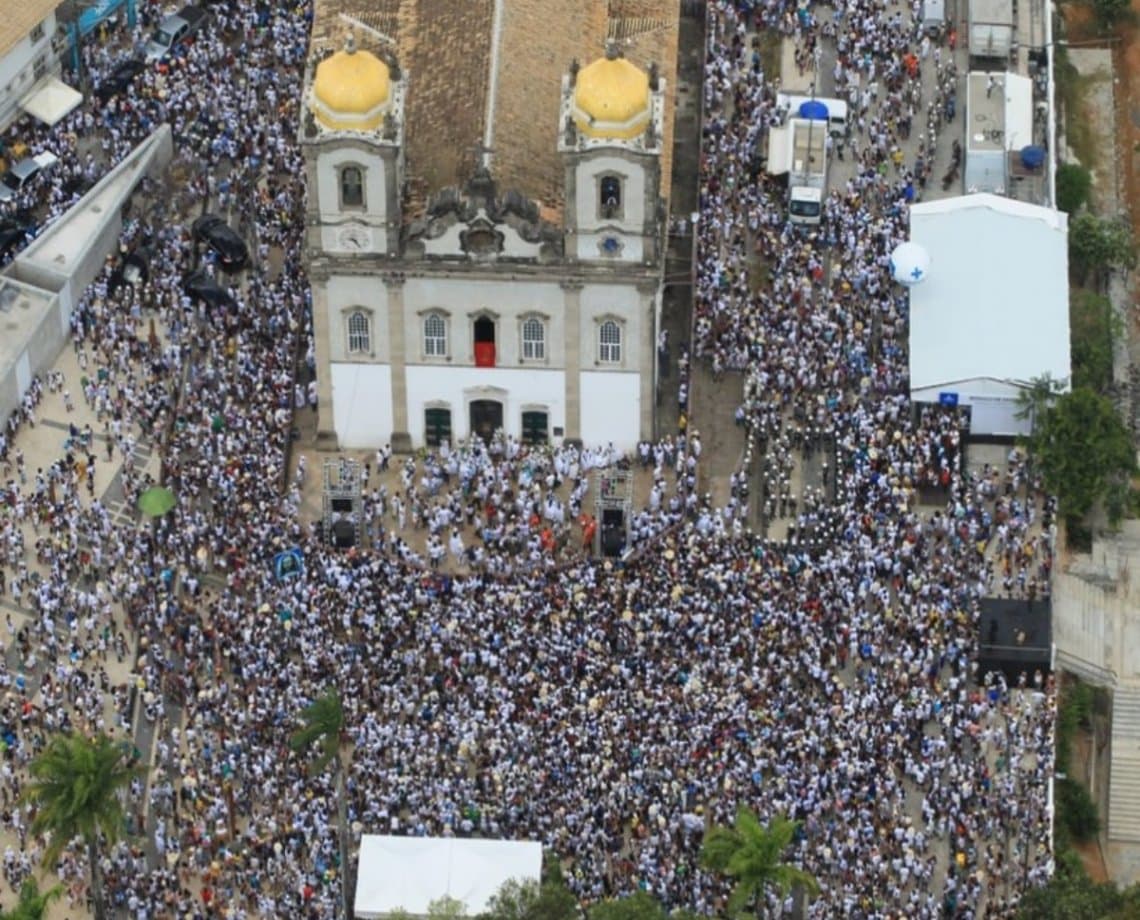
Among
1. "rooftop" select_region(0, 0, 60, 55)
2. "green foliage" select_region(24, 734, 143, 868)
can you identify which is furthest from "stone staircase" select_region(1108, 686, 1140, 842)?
"rooftop" select_region(0, 0, 60, 55)

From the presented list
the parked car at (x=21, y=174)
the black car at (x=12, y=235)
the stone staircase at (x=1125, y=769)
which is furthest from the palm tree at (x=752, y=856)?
the parked car at (x=21, y=174)

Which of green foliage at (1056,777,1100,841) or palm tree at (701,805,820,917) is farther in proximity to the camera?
green foliage at (1056,777,1100,841)

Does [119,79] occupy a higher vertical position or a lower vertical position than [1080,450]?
higher

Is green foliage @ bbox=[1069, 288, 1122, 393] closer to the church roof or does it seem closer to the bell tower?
the church roof

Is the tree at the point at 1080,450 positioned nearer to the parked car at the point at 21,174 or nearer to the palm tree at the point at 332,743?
the palm tree at the point at 332,743

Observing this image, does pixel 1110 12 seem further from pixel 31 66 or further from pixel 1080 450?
pixel 31 66

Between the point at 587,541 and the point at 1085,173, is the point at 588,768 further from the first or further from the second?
the point at 1085,173

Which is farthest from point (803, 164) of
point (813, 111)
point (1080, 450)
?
point (1080, 450)
